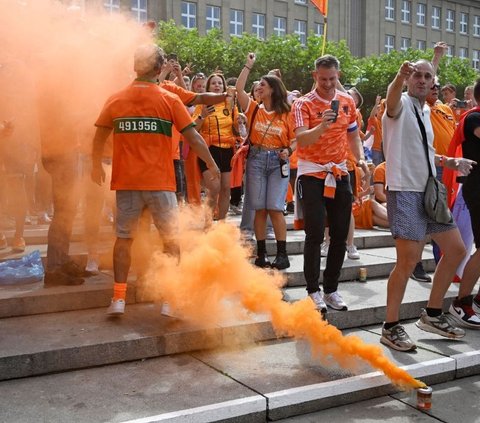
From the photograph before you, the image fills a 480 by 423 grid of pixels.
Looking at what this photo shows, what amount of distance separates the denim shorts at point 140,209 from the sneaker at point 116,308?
499mm

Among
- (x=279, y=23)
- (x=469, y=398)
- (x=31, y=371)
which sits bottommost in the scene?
(x=469, y=398)

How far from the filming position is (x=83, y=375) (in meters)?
4.01

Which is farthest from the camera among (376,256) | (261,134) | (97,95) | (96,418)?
(376,256)

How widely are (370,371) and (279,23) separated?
49136 mm

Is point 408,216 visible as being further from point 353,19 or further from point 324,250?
point 353,19

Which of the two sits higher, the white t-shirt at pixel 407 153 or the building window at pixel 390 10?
the building window at pixel 390 10

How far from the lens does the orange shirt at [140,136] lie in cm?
461

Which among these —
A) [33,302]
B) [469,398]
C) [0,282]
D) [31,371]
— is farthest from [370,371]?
[0,282]

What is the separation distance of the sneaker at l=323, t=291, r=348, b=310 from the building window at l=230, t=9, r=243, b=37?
44.2 metres

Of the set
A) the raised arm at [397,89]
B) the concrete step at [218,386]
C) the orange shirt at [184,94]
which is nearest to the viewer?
the concrete step at [218,386]

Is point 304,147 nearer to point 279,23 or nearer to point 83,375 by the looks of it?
point 83,375

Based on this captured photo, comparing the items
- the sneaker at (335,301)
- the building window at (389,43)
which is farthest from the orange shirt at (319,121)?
the building window at (389,43)

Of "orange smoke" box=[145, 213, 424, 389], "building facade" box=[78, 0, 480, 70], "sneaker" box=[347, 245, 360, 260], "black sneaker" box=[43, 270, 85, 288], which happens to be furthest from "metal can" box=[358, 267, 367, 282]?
"building facade" box=[78, 0, 480, 70]

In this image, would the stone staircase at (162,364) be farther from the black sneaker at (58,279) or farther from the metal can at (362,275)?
the metal can at (362,275)
